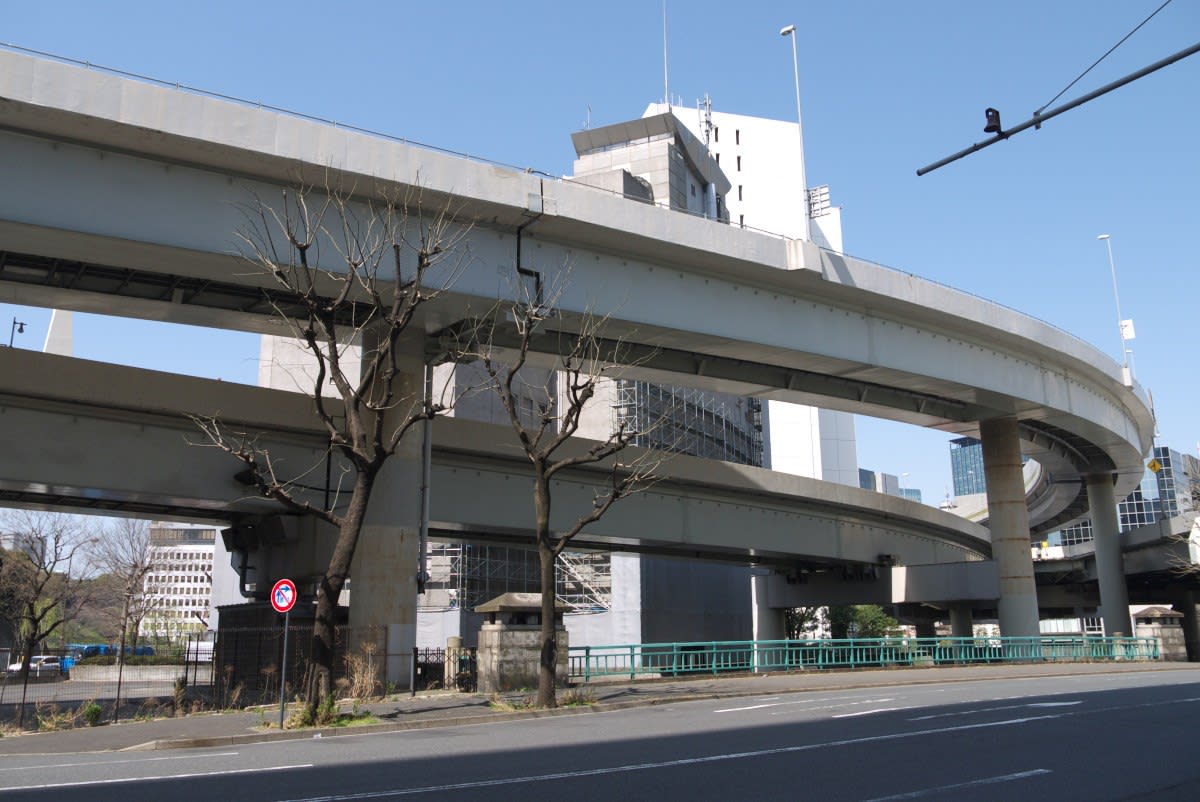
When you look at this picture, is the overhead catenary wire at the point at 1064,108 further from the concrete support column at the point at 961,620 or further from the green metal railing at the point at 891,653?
the concrete support column at the point at 961,620

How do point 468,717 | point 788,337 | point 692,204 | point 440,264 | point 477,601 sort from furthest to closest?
point 692,204 < point 477,601 < point 788,337 < point 440,264 < point 468,717

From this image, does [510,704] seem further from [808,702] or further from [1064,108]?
[1064,108]

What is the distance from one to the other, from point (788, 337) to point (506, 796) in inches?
788

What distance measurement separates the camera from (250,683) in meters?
29.4

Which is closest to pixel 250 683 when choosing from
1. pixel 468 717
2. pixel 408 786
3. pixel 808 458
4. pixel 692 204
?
pixel 468 717

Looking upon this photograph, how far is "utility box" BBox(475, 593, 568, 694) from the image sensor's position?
22.7 m

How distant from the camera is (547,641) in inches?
770

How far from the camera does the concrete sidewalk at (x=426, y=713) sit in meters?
15.6

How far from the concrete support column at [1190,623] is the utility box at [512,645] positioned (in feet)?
174

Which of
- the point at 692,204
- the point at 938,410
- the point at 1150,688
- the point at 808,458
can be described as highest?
the point at 692,204

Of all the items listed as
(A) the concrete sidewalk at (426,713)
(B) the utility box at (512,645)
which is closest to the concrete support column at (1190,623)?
(A) the concrete sidewalk at (426,713)

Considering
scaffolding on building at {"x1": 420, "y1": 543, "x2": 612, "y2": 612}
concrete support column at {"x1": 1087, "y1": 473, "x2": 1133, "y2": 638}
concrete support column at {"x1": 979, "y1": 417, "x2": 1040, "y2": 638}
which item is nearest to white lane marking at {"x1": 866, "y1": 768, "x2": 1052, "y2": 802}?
concrete support column at {"x1": 979, "y1": 417, "x2": 1040, "y2": 638}

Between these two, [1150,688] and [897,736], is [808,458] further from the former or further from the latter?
[897,736]

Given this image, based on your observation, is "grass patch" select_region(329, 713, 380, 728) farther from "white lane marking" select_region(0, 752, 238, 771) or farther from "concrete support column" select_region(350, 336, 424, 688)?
"concrete support column" select_region(350, 336, 424, 688)
